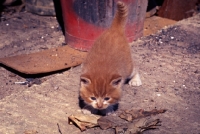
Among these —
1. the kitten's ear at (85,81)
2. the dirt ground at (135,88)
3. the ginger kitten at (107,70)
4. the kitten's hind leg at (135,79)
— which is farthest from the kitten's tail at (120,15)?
the kitten's ear at (85,81)

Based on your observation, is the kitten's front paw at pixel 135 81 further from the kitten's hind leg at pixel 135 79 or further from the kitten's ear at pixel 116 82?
the kitten's ear at pixel 116 82

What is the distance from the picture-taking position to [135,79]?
3453 mm

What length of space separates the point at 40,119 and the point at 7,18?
280 centimetres

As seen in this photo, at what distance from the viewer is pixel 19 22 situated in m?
5.20

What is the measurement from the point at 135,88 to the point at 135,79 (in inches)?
3.9

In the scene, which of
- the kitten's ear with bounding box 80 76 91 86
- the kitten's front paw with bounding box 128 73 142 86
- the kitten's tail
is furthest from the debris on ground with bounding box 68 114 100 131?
the kitten's tail

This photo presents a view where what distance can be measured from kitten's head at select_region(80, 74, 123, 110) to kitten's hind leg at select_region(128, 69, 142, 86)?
55 centimetres

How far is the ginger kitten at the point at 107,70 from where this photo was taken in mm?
2785

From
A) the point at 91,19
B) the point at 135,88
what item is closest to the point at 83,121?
the point at 135,88

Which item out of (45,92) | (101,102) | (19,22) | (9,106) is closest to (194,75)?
(101,102)

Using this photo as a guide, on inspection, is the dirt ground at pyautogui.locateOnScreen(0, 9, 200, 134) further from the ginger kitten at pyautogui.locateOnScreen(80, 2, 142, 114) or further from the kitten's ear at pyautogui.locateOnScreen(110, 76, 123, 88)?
the kitten's ear at pyautogui.locateOnScreen(110, 76, 123, 88)

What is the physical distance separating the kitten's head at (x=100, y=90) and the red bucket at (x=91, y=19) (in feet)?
4.17

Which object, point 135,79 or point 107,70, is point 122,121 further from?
point 135,79

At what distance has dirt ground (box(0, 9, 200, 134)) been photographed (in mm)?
2887
